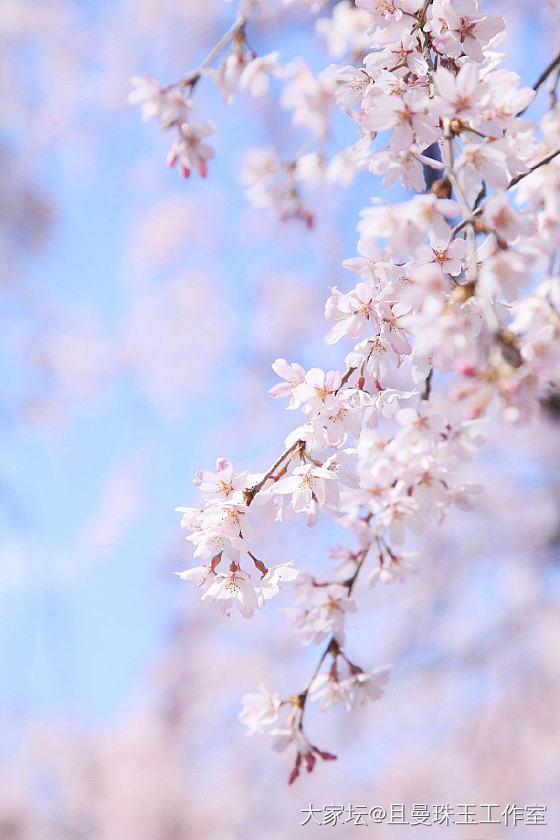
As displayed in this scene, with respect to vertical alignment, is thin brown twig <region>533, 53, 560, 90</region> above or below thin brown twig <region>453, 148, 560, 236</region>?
above

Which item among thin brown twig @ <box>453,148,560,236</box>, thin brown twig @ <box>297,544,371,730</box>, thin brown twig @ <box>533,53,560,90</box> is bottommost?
thin brown twig @ <box>297,544,371,730</box>

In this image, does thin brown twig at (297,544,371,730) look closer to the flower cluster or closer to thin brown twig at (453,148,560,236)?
the flower cluster

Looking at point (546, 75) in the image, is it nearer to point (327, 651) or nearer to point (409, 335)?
point (409, 335)

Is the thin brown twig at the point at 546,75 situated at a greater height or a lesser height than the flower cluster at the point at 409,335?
greater

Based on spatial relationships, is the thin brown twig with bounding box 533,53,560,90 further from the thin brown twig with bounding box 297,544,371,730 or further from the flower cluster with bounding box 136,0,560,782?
the thin brown twig with bounding box 297,544,371,730

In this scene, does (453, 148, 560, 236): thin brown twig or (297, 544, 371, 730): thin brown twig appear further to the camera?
(297, 544, 371, 730): thin brown twig

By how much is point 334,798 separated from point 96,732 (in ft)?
13.2

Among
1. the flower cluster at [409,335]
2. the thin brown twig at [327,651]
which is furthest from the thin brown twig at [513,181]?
the thin brown twig at [327,651]

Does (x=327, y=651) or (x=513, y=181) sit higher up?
(x=513, y=181)

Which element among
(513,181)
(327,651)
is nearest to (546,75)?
(513,181)

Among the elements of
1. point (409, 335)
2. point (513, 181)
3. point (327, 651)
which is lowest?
point (327, 651)

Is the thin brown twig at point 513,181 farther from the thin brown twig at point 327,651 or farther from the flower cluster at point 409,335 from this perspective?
the thin brown twig at point 327,651

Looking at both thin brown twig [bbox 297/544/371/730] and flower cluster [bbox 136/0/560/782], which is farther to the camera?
thin brown twig [bbox 297/544/371/730]

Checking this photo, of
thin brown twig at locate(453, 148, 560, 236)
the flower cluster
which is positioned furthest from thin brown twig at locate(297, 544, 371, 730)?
thin brown twig at locate(453, 148, 560, 236)
